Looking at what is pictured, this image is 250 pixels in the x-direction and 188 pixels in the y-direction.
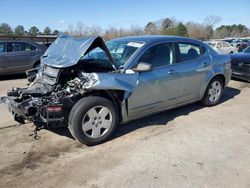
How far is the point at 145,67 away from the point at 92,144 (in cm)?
148

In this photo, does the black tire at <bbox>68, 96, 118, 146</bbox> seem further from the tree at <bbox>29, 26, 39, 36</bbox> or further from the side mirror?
the tree at <bbox>29, 26, 39, 36</bbox>

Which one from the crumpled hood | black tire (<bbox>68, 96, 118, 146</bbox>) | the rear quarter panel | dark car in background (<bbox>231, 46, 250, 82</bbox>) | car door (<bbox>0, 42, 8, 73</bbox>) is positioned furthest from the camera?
car door (<bbox>0, 42, 8, 73</bbox>)

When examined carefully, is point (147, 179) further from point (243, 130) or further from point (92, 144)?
point (243, 130)

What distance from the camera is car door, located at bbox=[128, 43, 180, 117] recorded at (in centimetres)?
500

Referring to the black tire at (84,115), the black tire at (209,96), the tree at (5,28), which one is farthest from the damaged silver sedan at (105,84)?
the tree at (5,28)

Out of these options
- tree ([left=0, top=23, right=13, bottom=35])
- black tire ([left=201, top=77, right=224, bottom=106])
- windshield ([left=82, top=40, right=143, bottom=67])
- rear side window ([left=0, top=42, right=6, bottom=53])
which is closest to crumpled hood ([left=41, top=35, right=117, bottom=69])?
windshield ([left=82, top=40, right=143, bottom=67])

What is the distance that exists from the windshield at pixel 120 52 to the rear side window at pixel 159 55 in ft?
0.69

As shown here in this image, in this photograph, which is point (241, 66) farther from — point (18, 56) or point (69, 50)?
point (18, 56)

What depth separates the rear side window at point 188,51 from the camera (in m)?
5.78

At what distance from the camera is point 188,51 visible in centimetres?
605

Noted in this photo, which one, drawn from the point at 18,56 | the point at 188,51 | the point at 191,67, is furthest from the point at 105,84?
the point at 18,56

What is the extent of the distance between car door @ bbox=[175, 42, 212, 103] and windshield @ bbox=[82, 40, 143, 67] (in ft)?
3.03

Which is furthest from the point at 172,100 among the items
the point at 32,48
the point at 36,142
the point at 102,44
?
the point at 32,48

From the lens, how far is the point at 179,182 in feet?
11.7
